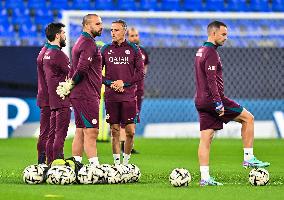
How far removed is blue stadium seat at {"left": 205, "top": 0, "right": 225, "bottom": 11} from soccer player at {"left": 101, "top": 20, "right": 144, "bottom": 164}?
11.2m

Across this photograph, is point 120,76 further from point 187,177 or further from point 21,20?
point 21,20

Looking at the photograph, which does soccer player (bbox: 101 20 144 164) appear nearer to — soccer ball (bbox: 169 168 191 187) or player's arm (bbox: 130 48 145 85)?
player's arm (bbox: 130 48 145 85)

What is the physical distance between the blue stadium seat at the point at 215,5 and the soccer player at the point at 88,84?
12638 mm

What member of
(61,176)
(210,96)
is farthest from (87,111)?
(210,96)

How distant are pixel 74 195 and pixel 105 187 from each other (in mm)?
881

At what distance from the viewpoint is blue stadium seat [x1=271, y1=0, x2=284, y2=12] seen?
883 inches

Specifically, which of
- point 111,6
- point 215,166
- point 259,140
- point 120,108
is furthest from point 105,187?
point 111,6

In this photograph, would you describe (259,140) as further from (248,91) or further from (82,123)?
(82,123)

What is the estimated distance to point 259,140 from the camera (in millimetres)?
18688

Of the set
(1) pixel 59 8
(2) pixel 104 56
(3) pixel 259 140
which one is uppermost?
(1) pixel 59 8

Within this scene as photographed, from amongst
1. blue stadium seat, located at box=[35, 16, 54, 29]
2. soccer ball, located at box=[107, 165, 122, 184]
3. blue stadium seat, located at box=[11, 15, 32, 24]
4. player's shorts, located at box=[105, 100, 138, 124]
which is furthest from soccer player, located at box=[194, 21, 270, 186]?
blue stadium seat, located at box=[11, 15, 32, 24]

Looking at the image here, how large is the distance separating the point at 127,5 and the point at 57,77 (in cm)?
1220

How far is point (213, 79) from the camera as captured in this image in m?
9.30

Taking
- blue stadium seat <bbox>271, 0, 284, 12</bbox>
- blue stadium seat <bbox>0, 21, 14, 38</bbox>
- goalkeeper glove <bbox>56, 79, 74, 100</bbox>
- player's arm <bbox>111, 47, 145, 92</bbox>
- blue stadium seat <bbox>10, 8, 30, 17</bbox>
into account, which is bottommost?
goalkeeper glove <bbox>56, 79, 74, 100</bbox>
